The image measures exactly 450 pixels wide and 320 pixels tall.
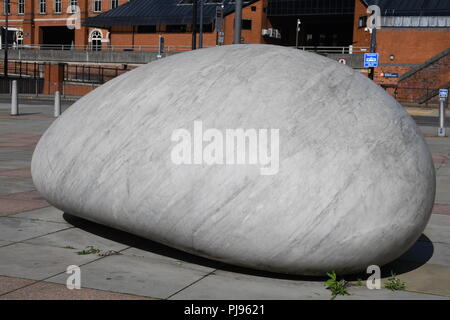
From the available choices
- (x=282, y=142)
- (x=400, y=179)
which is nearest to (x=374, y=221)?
(x=400, y=179)

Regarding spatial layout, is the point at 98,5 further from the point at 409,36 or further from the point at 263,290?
the point at 263,290

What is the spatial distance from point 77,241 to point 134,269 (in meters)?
1.14

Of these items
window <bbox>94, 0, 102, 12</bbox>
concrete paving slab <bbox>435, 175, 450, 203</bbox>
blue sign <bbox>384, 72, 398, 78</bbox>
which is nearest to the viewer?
concrete paving slab <bbox>435, 175, 450, 203</bbox>

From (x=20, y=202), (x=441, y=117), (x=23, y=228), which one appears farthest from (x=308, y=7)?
(x=23, y=228)

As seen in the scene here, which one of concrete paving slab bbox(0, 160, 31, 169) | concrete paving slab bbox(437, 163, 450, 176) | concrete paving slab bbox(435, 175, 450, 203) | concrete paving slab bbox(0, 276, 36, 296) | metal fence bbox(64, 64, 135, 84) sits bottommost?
concrete paving slab bbox(435, 175, 450, 203)

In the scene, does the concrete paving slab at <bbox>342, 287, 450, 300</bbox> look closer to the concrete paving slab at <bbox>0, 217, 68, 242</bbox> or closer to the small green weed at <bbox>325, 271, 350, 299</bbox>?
the small green weed at <bbox>325, 271, 350, 299</bbox>

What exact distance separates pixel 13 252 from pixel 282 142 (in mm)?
2654

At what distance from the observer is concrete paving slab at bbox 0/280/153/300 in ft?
14.7

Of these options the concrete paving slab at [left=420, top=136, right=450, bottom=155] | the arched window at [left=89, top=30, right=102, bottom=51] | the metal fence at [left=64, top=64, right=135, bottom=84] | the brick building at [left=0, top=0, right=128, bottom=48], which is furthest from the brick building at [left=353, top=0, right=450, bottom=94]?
the brick building at [left=0, top=0, right=128, bottom=48]

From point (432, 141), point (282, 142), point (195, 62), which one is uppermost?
point (195, 62)

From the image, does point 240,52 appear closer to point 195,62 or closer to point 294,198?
point 195,62

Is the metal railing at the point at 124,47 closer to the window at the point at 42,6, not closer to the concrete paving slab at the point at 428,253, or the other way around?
the window at the point at 42,6

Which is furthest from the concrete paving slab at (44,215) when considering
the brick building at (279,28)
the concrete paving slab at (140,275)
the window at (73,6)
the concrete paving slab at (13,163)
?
the window at (73,6)
